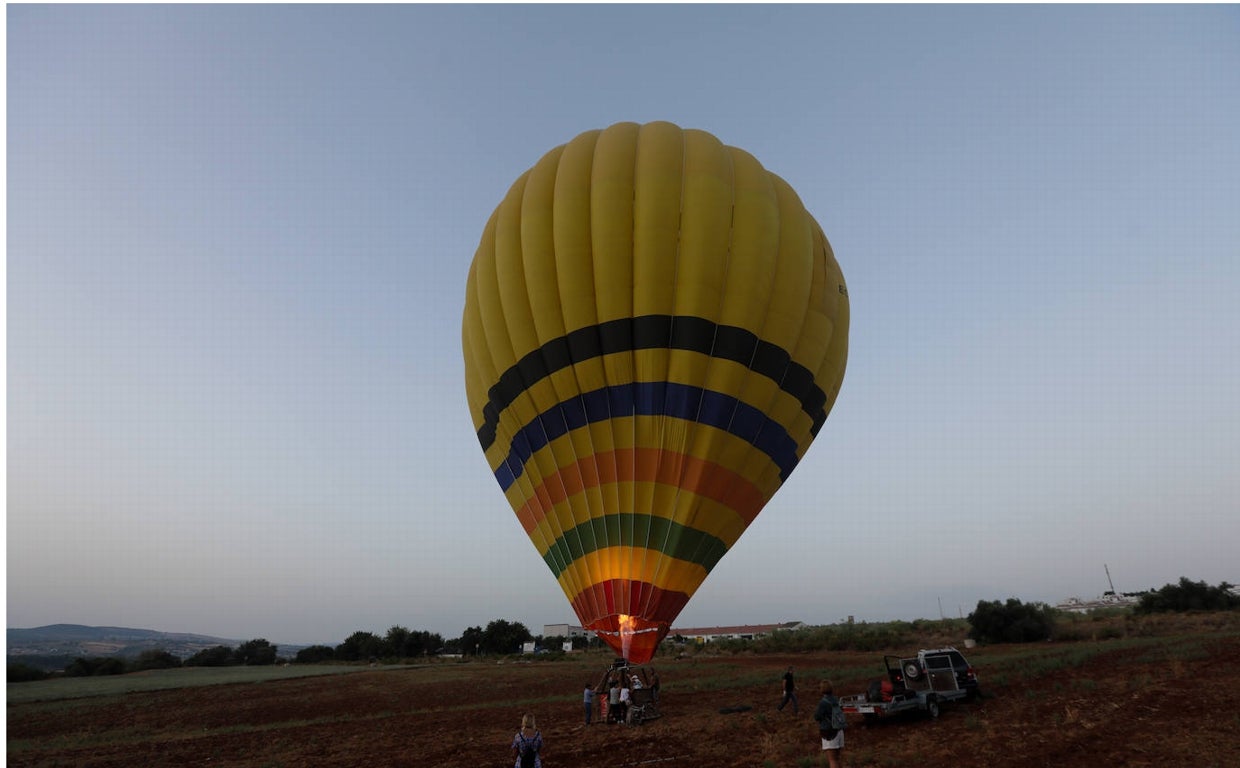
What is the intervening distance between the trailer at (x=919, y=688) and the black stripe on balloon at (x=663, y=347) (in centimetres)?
577

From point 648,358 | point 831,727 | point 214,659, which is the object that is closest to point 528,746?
point 831,727

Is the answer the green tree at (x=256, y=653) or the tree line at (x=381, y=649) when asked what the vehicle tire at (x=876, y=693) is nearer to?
the tree line at (x=381, y=649)

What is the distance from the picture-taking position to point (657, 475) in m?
11.3

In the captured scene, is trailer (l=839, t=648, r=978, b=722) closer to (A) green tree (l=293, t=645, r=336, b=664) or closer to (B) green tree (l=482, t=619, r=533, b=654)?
(B) green tree (l=482, t=619, r=533, b=654)

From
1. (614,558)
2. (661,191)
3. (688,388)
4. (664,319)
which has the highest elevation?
(661,191)

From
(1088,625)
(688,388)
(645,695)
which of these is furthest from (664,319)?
(1088,625)

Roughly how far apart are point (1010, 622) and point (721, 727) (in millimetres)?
29166

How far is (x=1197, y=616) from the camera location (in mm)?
32938

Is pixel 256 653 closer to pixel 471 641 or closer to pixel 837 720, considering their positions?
pixel 471 641

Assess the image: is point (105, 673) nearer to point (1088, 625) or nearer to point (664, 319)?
point (664, 319)

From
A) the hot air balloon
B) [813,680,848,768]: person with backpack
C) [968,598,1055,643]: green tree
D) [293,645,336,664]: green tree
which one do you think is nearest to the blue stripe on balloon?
the hot air balloon

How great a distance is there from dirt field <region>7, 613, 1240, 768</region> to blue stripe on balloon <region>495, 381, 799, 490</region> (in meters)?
5.51

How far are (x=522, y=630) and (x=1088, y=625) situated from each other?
5879cm

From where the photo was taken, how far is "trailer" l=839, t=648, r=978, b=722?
38.9 ft
